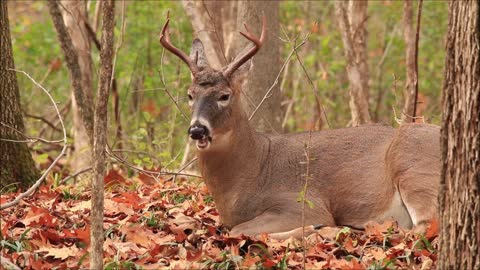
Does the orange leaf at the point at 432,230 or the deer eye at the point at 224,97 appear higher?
the deer eye at the point at 224,97

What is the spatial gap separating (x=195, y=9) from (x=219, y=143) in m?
3.36

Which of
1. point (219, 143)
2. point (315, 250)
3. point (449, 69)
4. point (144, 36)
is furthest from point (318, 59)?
point (449, 69)

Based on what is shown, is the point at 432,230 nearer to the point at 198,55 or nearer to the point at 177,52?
the point at 177,52

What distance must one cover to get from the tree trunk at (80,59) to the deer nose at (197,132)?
4.26 metres

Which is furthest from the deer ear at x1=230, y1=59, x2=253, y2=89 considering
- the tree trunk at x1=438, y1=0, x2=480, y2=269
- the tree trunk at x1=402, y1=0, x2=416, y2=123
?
the tree trunk at x1=402, y1=0, x2=416, y2=123

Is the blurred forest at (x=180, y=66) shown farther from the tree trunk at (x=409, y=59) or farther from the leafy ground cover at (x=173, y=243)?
the leafy ground cover at (x=173, y=243)

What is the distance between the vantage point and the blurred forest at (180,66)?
12.5 metres

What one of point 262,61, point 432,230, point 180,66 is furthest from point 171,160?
point 432,230

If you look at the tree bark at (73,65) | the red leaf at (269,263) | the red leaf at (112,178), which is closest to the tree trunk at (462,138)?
the red leaf at (269,263)

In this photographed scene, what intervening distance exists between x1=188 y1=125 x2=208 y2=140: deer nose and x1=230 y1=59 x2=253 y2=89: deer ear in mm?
621

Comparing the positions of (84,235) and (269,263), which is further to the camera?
(84,235)

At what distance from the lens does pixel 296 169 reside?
23.3 ft

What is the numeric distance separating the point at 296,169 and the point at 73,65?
145 inches

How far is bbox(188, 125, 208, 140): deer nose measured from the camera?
631cm
